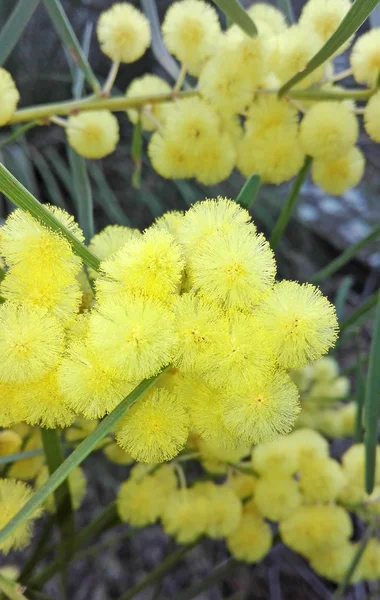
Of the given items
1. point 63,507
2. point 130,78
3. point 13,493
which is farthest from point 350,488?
point 130,78

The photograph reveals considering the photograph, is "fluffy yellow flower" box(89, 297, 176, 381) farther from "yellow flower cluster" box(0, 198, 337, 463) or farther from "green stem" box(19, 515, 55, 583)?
"green stem" box(19, 515, 55, 583)

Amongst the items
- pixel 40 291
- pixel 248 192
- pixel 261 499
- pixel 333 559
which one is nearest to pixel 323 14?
pixel 248 192

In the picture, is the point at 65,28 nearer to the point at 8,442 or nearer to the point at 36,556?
the point at 8,442

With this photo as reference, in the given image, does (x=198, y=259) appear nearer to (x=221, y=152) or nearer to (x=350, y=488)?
(x=221, y=152)

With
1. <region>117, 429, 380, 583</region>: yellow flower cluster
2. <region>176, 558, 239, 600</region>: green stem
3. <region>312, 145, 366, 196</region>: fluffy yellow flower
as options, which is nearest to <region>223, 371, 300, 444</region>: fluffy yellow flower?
<region>117, 429, 380, 583</region>: yellow flower cluster

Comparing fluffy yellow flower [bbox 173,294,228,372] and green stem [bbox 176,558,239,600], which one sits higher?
fluffy yellow flower [bbox 173,294,228,372]
